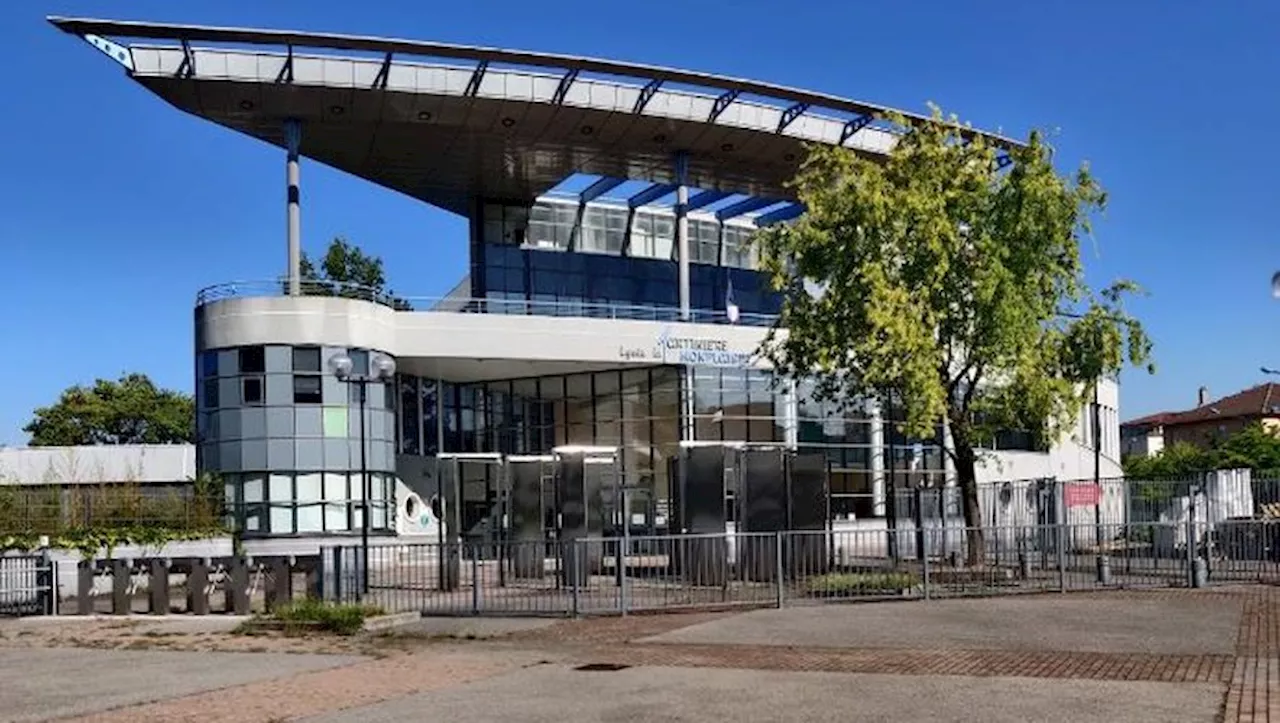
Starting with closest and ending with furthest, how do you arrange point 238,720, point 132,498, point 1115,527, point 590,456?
point 238,720, point 1115,527, point 590,456, point 132,498

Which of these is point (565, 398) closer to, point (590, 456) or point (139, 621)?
point (590, 456)

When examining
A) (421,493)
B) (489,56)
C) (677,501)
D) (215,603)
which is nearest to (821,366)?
(677,501)

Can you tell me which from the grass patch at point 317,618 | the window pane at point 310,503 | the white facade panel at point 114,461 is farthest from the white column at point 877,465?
the grass patch at point 317,618

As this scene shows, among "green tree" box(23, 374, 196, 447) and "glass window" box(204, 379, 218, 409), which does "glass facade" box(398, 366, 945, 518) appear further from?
"green tree" box(23, 374, 196, 447)

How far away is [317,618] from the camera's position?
58.0 ft

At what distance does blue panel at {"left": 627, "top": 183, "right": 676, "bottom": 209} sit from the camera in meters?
54.1

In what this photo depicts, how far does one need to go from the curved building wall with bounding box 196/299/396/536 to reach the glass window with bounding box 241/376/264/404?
0.03m

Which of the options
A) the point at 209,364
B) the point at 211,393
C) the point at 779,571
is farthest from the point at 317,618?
the point at 209,364

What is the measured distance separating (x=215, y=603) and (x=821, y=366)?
12500 mm

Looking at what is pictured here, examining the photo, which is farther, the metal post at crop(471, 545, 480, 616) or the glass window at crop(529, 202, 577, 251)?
the glass window at crop(529, 202, 577, 251)

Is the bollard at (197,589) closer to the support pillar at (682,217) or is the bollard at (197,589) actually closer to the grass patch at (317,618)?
the grass patch at (317,618)

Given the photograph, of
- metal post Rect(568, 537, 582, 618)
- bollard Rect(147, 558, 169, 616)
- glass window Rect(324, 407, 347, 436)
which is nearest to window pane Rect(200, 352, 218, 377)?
glass window Rect(324, 407, 347, 436)

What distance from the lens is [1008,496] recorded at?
29.4 meters

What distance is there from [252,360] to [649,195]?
22030 mm
